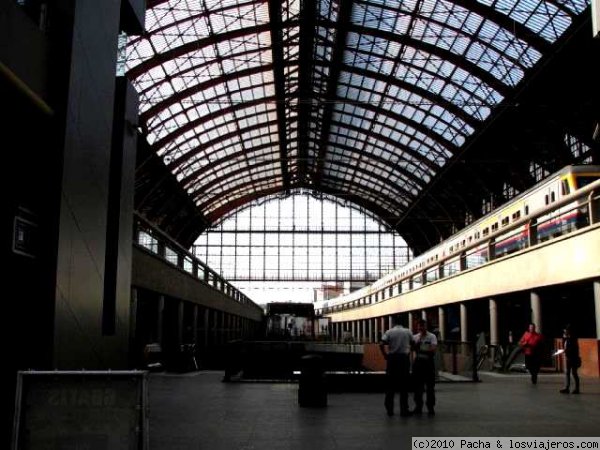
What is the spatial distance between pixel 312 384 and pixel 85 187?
5.38m

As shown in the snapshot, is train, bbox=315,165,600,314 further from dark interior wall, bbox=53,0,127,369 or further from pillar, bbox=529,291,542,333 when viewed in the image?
dark interior wall, bbox=53,0,127,369

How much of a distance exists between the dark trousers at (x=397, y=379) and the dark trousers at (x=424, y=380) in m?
0.21

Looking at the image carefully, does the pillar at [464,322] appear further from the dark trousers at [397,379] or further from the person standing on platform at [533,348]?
the dark trousers at [397,379]

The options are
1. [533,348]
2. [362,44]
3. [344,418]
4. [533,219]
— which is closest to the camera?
[344,418]

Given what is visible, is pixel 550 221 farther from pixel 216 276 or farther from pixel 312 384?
pixel 216 276

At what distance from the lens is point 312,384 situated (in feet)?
41.9

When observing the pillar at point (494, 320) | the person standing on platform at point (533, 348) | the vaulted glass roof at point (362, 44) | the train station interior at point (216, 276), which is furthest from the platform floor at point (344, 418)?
the vaulted glass roof at point (362, 44)

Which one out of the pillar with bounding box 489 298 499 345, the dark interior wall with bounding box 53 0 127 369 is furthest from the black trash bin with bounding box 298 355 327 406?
the pillar with bounding box 489 298 499 345

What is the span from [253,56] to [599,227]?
108ft

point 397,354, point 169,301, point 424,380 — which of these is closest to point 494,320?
point 169,301

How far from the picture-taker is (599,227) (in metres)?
18.0

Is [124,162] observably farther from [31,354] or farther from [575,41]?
[575,41]

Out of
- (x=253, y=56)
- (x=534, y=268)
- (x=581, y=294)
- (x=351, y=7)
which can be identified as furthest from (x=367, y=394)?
(x=253, y=56)

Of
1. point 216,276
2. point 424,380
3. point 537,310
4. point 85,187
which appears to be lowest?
point 424,380
